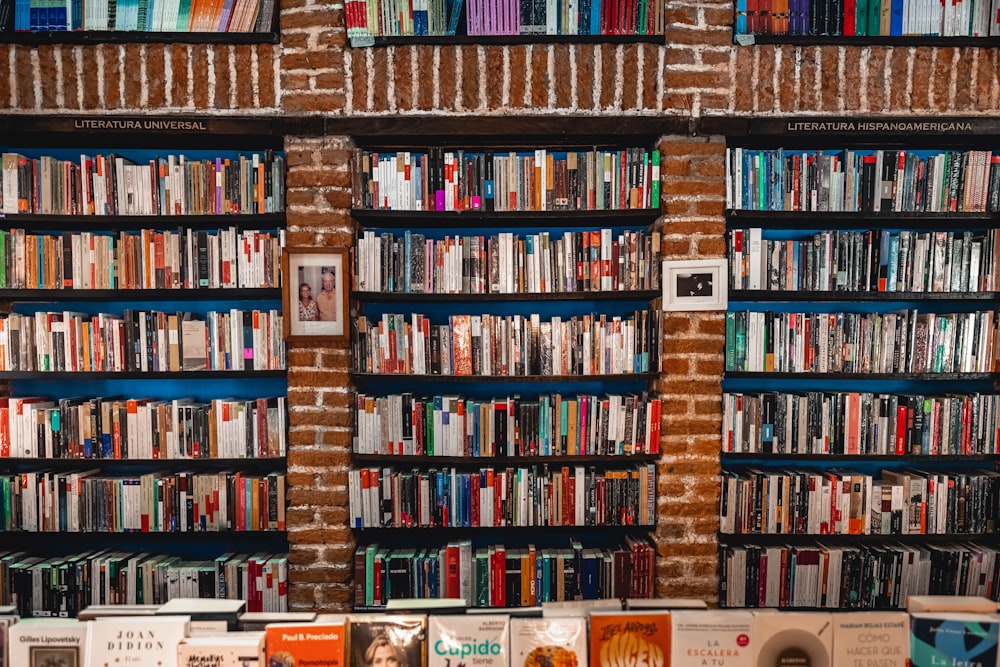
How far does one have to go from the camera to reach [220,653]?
4.43 feet

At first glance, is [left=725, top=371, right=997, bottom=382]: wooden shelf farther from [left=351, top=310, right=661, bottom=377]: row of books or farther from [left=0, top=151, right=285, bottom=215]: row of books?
[left=0, top=151, right=285, bottom=215]: row of books

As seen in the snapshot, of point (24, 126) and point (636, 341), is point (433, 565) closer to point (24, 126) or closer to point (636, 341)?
point (636, 341)

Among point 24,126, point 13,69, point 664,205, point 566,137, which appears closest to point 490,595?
point 664,205

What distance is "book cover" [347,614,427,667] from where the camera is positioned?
140 cm

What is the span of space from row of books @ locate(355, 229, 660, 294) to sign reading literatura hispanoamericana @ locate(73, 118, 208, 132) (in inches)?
31.3

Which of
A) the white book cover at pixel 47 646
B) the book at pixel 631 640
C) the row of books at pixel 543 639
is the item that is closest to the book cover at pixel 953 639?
the row of books at pixel 543 639

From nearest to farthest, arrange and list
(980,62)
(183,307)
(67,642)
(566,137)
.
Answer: (67,642) < (980,62) < (566,137) < (183,307)

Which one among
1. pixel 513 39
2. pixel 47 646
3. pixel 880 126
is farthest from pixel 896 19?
pixel 47 646

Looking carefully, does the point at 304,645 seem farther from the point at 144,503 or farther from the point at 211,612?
the point at 144,503

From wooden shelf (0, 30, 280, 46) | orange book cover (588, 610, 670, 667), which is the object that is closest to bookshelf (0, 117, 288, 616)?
wooden shelf (0, 30, 280, 46)

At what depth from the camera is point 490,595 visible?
94.4 inches

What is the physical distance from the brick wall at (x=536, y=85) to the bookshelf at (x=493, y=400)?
15 cm

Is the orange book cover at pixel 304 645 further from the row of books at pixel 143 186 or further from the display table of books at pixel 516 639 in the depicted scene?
the row of books at pixel 143 186

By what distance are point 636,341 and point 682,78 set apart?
3.51 feet
